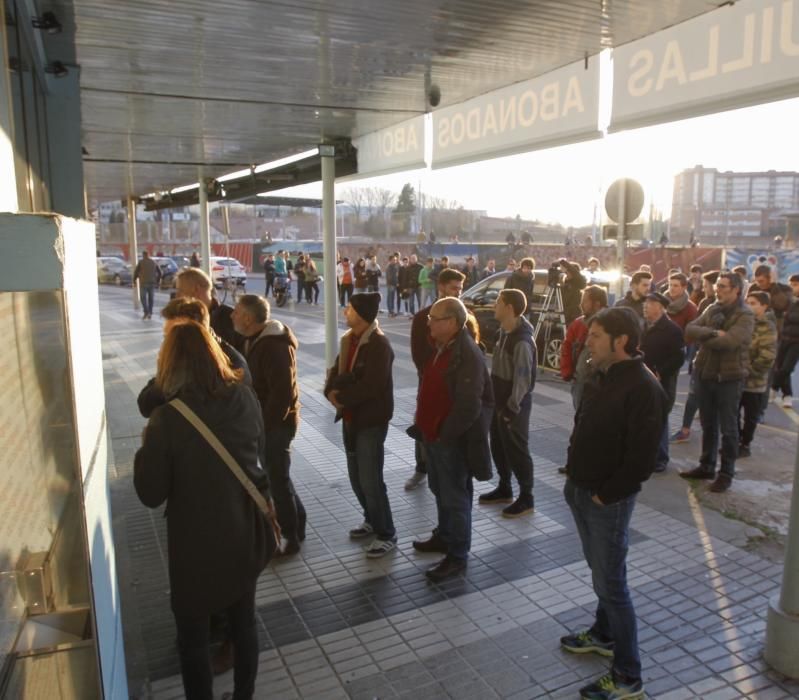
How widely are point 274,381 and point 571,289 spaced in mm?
7744

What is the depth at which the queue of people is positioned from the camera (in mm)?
2771

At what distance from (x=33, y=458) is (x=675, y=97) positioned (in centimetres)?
460

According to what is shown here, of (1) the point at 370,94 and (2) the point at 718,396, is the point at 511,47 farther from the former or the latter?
(2) the point at 718,396

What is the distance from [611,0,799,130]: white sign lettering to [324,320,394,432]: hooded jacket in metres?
2.62

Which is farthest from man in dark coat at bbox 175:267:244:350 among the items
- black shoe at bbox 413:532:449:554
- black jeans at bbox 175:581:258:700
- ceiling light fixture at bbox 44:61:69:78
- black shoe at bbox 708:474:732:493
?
black shoe at bbox 708:474:732:493

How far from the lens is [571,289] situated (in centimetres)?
1107

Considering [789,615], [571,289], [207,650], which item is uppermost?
[571,289]

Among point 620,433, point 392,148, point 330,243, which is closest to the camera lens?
point 620,433

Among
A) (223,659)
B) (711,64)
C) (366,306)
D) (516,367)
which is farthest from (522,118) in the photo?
(223,659)

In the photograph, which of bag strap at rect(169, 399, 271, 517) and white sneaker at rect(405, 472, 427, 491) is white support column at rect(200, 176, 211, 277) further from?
bag strap at rect(169, 399, 271, 517)

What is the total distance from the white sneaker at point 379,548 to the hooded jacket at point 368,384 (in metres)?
0.85

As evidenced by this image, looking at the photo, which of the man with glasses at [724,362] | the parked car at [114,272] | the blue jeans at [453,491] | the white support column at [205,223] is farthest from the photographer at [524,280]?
the parked car at [114,272]

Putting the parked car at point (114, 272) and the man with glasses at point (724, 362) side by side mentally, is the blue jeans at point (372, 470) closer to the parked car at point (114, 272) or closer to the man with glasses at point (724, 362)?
the man with glasses at point (724, 362)

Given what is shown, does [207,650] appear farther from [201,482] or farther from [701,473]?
[701,473]
